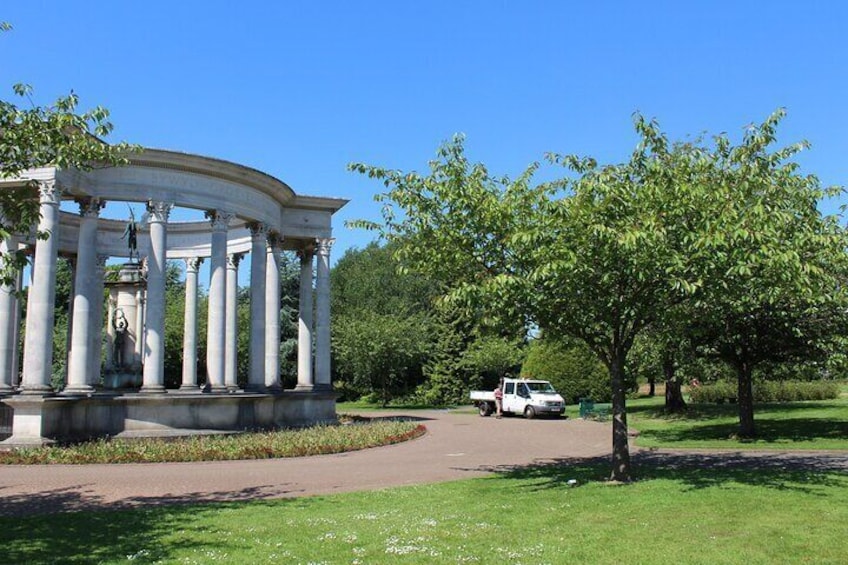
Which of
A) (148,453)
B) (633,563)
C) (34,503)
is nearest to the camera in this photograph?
(633,563)

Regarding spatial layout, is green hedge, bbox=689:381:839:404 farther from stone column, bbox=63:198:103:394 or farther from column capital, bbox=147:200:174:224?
stone column, bbox=63:198:103:394

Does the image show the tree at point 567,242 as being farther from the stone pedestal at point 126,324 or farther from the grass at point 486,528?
the stone pedestal at point 126,324

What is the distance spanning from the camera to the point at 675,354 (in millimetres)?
25062

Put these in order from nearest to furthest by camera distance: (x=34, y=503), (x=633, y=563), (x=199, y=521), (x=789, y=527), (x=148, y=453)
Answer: (x=633, y=563)
(x=789, y=527)
(x=199, y=521)
(x=34, y=503)
(x=148, y=453)

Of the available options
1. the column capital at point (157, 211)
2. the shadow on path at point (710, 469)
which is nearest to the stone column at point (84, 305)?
the column capital at point (157, 211)

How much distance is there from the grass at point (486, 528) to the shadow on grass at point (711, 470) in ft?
0.48

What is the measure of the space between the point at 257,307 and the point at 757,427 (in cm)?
1839

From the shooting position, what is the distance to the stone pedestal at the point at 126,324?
2819cm

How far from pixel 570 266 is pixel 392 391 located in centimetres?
5155

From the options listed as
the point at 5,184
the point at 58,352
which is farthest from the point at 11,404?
the point at 58,352

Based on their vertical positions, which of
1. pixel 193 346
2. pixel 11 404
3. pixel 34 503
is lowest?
pixel 34 503

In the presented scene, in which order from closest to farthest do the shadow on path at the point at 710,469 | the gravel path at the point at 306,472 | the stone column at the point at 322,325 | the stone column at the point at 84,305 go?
the gravel path at the point at 306,472
the shadow on path at the point at 710,469
the stone column at the point at 84,305
the stone column at the point at 322,325

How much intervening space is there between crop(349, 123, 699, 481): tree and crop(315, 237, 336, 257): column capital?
16771 mm

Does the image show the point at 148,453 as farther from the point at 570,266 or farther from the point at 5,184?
the point at 570,266
